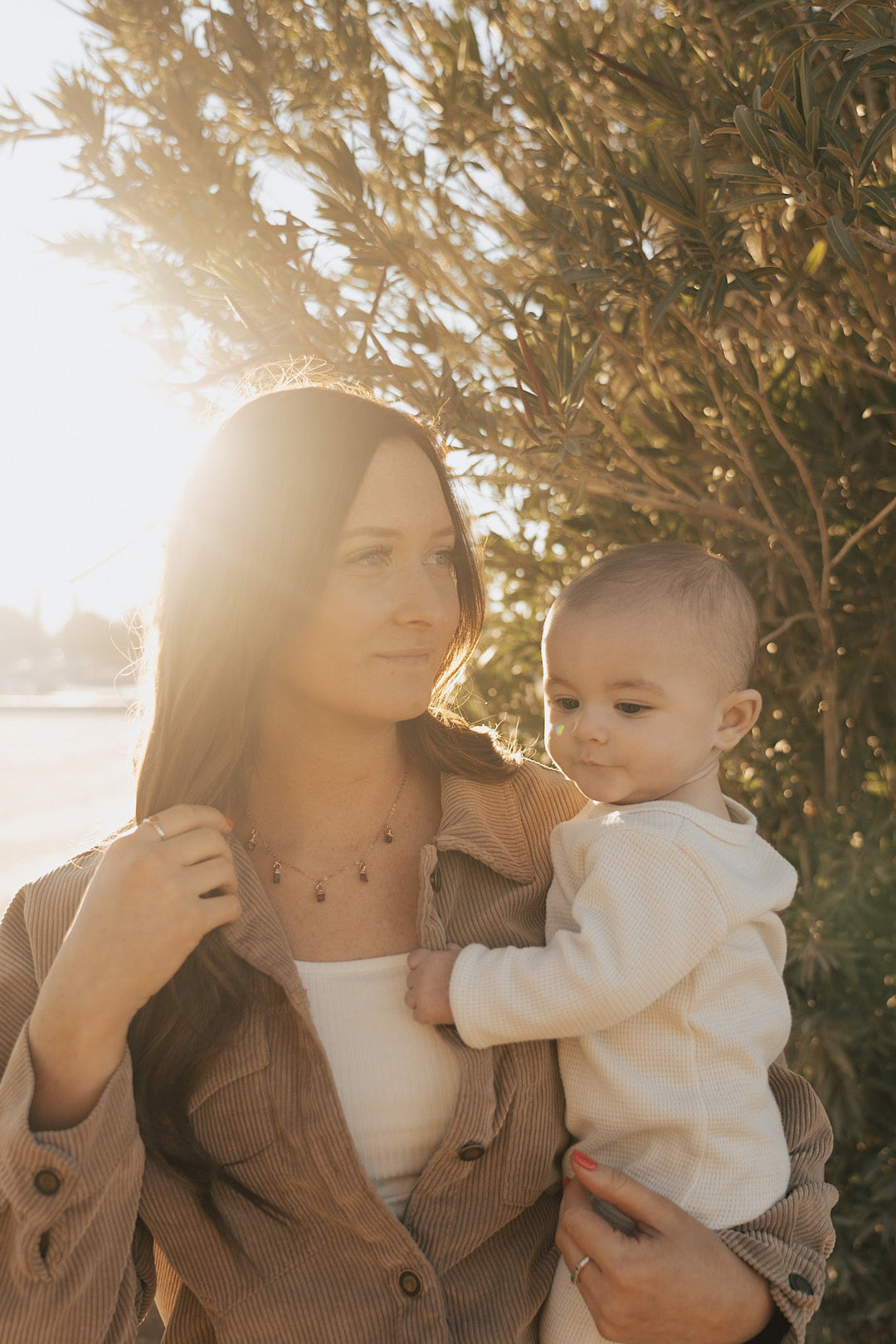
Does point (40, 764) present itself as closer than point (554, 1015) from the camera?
No

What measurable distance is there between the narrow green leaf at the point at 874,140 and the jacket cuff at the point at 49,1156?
1.77m

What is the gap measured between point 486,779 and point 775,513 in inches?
45.0

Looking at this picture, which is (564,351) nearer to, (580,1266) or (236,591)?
(236,591)

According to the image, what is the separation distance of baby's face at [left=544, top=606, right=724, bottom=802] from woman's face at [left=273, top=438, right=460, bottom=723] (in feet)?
0.81

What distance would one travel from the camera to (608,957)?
1.54 m

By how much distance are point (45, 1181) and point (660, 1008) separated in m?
0.87

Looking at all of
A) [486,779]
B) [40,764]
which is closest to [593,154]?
[486,779]

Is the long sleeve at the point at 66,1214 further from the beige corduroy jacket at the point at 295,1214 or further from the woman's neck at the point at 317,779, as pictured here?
the woman's neck at the point at 317,779

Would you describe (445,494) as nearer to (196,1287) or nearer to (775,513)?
(775,513)

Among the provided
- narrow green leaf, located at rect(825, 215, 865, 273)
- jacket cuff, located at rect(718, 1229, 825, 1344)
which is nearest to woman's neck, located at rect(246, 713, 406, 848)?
jacket cuff, located at rect(718, 1229, 825, 1344)

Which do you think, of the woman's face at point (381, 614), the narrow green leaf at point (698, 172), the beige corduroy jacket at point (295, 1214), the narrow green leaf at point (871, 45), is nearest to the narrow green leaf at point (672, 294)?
the narrow green leaf at point (698, 172)

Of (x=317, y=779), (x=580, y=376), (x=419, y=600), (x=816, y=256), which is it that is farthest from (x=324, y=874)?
(x=816, y=256)

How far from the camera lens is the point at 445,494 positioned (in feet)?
6.84

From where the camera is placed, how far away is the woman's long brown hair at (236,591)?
168 centimetres
